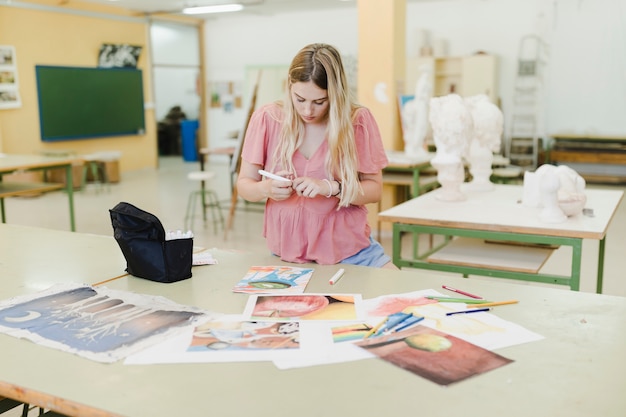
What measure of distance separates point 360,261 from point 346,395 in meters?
1.11

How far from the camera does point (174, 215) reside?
6996 millimetres

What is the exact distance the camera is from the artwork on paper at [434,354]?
1.23 meters

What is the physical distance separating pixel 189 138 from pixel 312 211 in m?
10.6

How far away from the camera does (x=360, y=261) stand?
88.1 inches

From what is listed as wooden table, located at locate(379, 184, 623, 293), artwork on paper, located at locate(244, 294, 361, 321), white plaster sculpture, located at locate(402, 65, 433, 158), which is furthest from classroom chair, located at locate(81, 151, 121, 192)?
artwork on paper, located at locate(244, 294, 361, 321)

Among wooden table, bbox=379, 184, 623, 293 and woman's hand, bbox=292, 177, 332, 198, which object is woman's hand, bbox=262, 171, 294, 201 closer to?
woman's hand, bbox=292, 177, 332, 198

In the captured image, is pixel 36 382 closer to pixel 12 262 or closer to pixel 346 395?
pixel 346 395

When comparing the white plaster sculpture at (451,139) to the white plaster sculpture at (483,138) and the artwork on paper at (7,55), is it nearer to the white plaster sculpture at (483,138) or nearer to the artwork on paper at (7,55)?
the white plaster sculpture at (483,138)

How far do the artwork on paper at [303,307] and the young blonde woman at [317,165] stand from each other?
1.59 ft

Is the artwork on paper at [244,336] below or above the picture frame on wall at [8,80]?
below

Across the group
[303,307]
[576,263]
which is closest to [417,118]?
[576,263]

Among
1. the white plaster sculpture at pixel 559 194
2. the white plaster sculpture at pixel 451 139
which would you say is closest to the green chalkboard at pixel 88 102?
the white plaster sculpture at pixel 451 139

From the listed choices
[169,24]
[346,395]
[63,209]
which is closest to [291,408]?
[346,395]

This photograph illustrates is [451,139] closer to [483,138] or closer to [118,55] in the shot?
[483,138]
